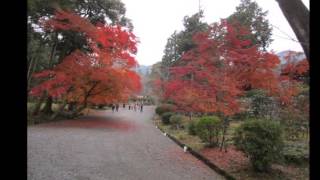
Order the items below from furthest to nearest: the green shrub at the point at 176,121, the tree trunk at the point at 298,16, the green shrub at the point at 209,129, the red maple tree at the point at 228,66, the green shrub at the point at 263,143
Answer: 1. the green shrub at the point at 176,121
2. the green shrub at the point at 209,129
3. the red maple tree at the point at 228,66
4. the green shrub at the point at 263,143
5. the tree trunk at the point at 298,16

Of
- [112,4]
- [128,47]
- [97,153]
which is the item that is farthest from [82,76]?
[97,153]

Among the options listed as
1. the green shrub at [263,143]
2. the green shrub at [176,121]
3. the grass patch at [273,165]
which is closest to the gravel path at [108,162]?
the grass patch at [273,165]

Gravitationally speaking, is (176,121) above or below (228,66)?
below

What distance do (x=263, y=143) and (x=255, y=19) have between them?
32.2 metres

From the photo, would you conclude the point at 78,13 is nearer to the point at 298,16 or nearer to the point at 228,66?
the point at 228,66

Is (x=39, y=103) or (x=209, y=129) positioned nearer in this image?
(x=209, y=129)

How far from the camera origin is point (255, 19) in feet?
126

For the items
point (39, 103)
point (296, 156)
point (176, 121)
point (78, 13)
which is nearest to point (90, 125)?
point (39, 103)

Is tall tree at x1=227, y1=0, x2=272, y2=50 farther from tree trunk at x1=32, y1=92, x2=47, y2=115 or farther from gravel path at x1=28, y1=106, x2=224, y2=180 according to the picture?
gravel path at x1=28, y1=106, x2=224, y2=180

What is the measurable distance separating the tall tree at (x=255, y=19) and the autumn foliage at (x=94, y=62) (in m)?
16.0

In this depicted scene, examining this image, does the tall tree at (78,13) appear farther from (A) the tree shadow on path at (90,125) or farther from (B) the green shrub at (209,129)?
(B) the green shrub at (209,129)

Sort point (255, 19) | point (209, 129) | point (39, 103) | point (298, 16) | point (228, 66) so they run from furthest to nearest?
point (255, 19) < point (39, 103) < point (209, 129) < point (228, 66) < point (298, 16)

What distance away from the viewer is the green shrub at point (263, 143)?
8.55 metres
